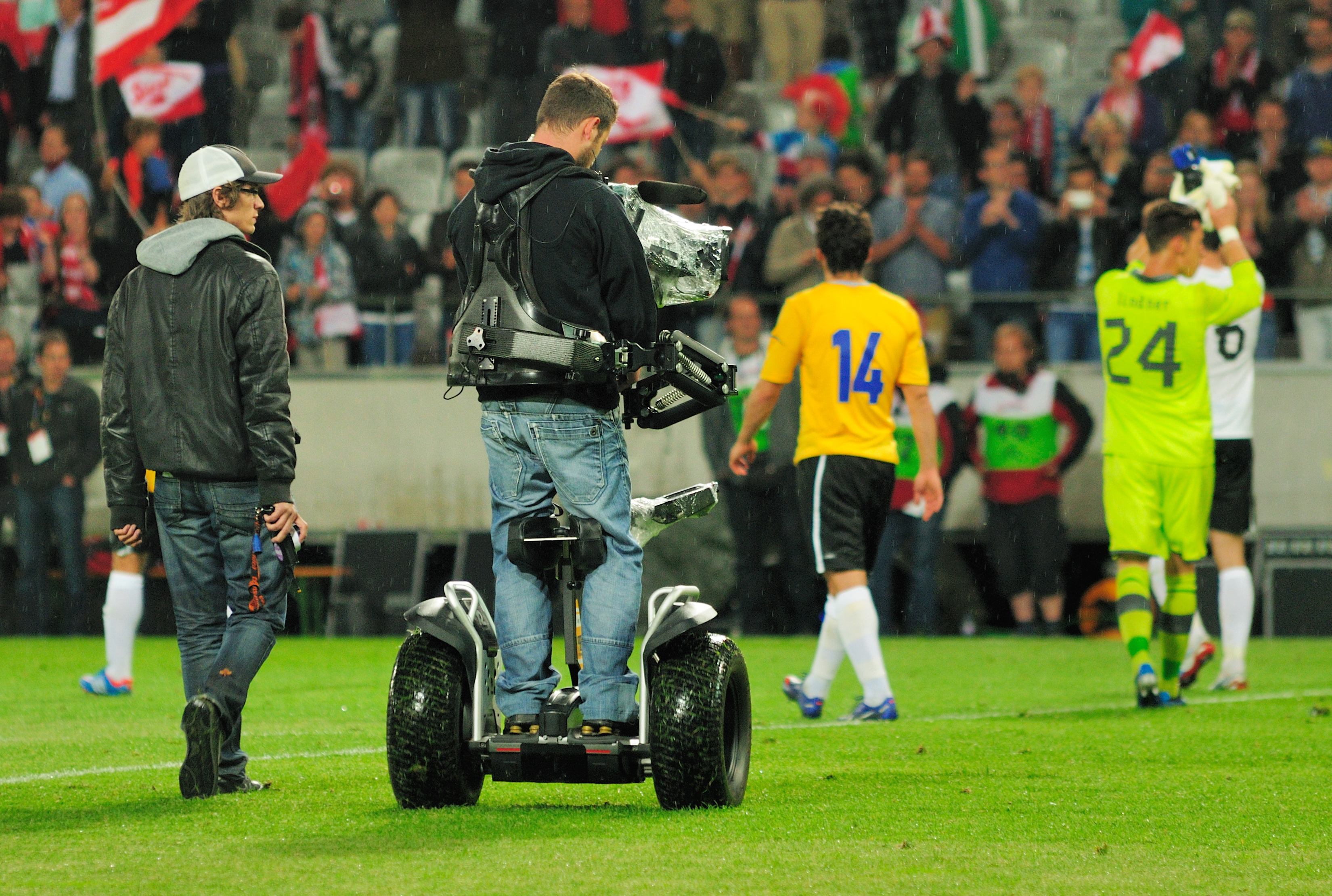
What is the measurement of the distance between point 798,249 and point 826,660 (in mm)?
6333

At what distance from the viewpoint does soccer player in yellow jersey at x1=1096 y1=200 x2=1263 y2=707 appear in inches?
356

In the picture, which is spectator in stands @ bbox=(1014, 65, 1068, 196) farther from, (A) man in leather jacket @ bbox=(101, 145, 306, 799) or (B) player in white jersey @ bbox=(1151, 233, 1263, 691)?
(A) man in leather jacket @ bbox=(101, 145, 306, 799)

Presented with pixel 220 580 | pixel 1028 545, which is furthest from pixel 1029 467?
pixel 220 580

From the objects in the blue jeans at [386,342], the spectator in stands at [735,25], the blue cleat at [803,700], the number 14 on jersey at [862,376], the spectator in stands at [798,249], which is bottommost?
the blue cleat at [803,700]

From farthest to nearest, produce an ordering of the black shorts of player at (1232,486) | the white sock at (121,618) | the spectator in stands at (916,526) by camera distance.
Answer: the spectator in stands at (916,526), the black shorts of player at (1232,486), the white sock at (121,618)

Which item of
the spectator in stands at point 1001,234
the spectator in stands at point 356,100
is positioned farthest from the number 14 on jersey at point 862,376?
the spectator in stands at point 356,100

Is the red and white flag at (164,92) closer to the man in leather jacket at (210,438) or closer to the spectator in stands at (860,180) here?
the spectator in stands at (860,180)

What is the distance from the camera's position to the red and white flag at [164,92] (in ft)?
56.9

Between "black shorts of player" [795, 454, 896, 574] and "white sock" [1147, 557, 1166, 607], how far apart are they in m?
1.68

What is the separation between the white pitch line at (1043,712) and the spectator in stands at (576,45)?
32.0ft

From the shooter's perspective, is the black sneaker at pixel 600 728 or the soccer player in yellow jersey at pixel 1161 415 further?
the soccer player in yellow jersey at pixel 1161 415

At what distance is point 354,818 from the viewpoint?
18.4ft

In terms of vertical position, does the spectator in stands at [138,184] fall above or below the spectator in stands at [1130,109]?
below

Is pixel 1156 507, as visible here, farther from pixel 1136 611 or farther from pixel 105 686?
pixel 105 686
